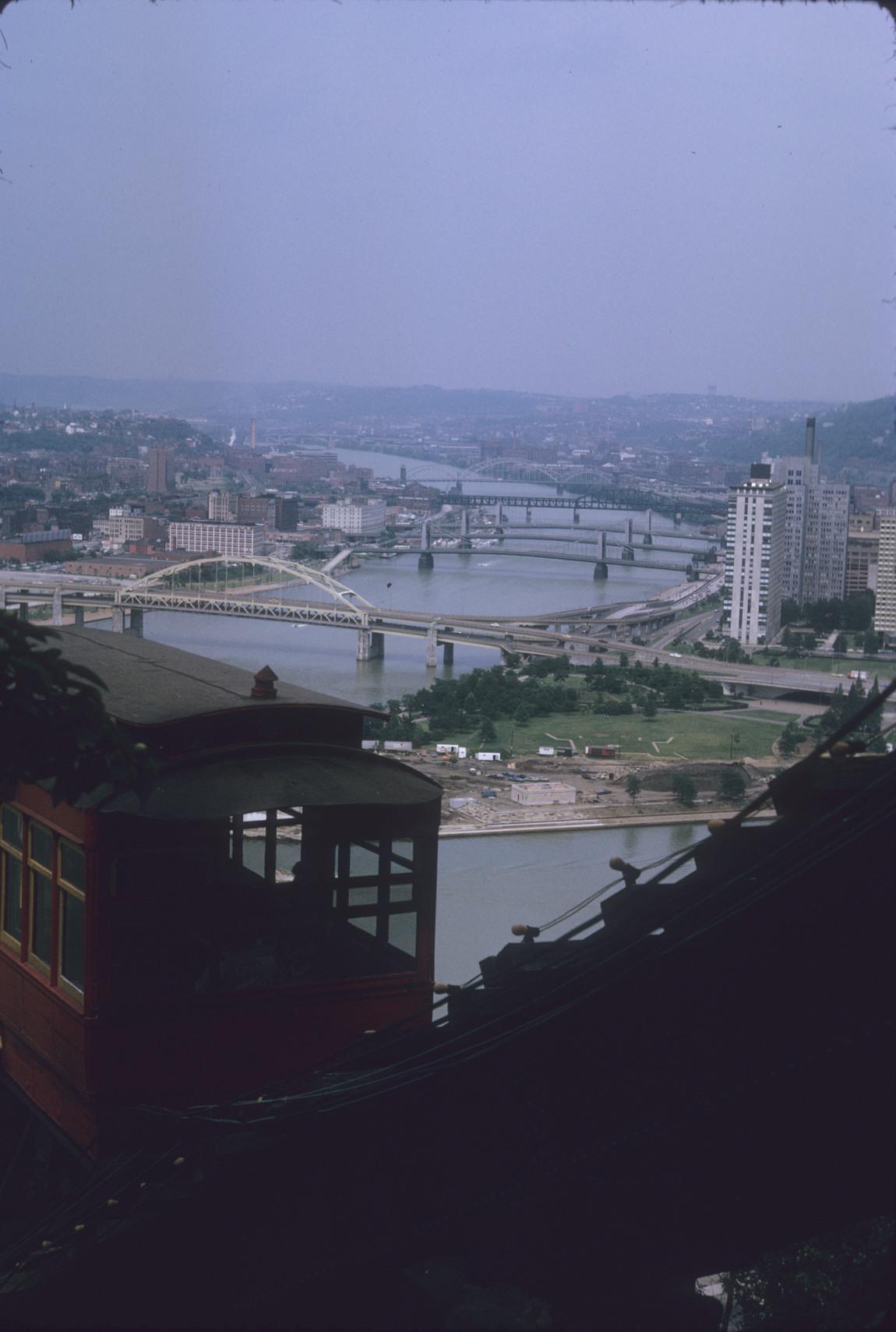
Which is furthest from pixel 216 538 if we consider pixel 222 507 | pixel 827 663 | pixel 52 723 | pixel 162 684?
pixel 52 723

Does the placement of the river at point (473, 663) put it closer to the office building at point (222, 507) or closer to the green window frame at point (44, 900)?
the green window frame at point (44, 900)

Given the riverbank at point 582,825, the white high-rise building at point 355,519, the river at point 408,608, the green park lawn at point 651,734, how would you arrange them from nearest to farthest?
1. the riverbank at point 582,825
2. the green park lawn at point 651,734
3. the river at point 408,608
4. the white high-rise building at point 355,519

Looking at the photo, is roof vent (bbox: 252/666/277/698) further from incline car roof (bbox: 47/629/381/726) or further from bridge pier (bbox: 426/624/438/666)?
bridge pier (bbox: 426/624/438/666)

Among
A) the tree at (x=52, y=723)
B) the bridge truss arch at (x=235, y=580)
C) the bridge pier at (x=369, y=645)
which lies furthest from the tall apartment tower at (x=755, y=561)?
the tree at (x=52, y=723)

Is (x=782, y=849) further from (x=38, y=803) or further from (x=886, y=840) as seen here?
(x=38, y=803)

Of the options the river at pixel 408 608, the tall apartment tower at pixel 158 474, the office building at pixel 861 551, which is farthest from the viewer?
the tall apartment tower at pixel 158 474

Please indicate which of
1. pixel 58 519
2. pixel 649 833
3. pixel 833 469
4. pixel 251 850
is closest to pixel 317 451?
pixel 58 519

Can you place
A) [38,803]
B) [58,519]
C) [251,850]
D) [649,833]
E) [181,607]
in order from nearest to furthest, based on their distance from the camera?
1. [38,803]
2. [251,850]
3. [649,833]
4. [181,607]
5. [58,519]
